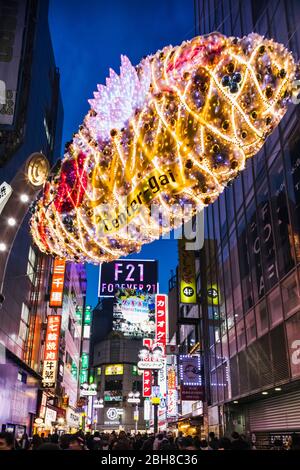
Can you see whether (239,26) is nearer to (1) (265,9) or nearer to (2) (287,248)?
(1) (265,9)

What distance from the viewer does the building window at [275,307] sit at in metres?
14.4

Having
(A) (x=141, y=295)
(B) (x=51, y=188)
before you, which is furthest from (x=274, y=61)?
(A) (x=141, y=295)

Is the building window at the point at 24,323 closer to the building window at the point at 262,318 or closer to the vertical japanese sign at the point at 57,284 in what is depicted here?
the vertical japanese sign at the point at 57,284

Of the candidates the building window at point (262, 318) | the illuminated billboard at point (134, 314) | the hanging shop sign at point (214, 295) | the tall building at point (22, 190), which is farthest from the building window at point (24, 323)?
the illuminated billboard at point (134, 314)

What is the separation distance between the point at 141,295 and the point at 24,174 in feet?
273

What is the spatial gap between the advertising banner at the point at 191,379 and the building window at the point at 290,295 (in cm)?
1608

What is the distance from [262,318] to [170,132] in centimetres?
1082

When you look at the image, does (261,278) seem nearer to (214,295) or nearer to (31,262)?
(214,295)

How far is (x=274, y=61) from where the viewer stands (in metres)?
6.51

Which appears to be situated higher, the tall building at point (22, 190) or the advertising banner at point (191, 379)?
the tall building at point (22, 190)

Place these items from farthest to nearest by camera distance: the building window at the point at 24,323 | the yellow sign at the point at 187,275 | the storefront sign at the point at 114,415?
1. the storefront sign at the point at 114,415
2. the yellow sign at the point at 187,275
3. the building window at the point at 24,323

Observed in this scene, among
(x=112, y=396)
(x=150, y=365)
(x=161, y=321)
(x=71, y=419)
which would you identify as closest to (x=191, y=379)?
(x=150, y=365)

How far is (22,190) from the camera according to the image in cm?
1002

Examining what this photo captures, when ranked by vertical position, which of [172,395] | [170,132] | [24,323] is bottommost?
[172,395]
